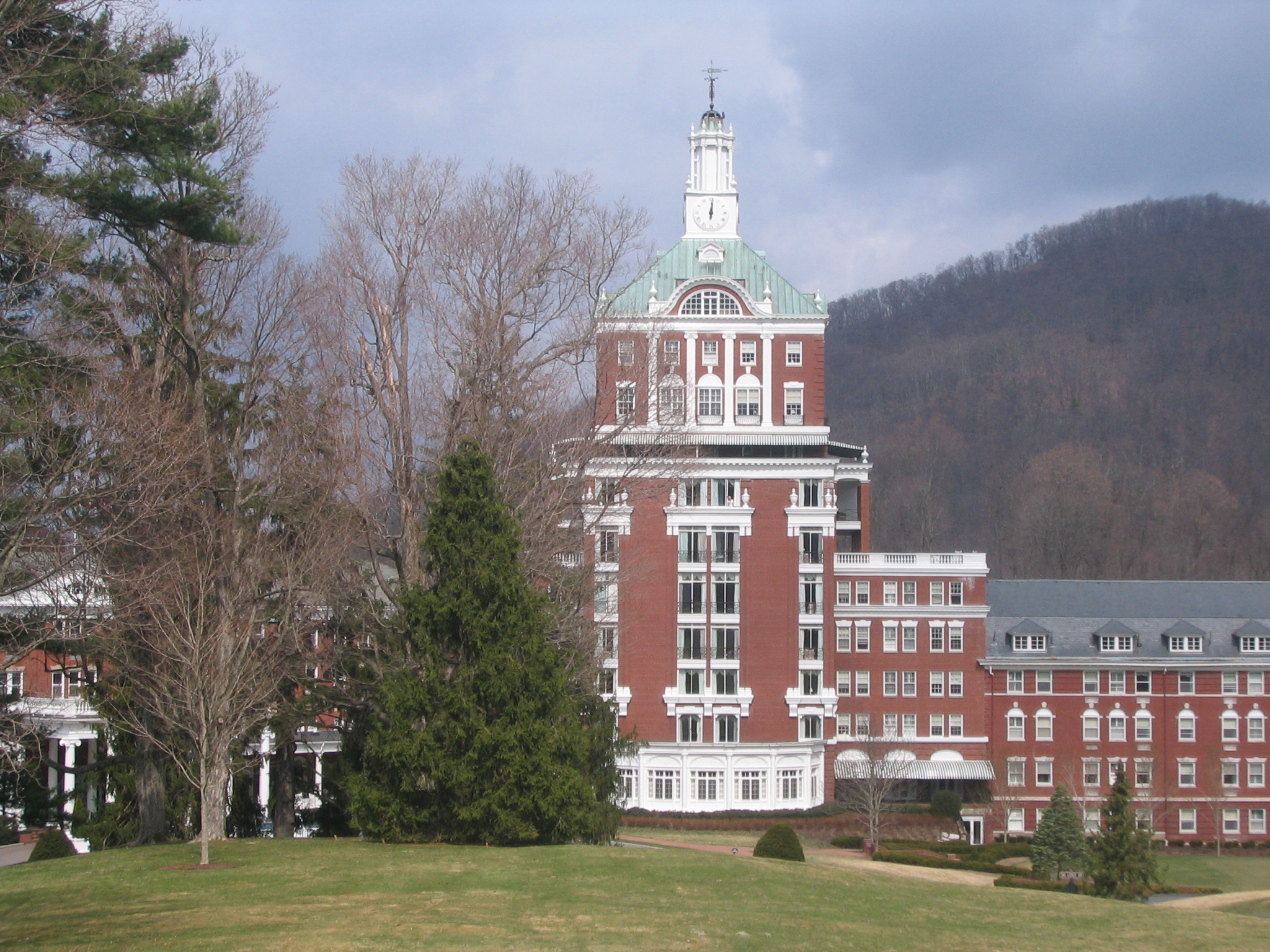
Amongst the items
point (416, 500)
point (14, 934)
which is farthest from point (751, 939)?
point (416, 500)

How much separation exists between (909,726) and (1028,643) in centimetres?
635

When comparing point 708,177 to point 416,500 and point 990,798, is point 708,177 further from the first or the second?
point 416,500

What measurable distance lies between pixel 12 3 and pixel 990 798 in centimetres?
4879

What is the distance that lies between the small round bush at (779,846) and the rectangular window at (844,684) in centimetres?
2802

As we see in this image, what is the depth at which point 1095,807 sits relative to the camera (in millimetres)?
52219

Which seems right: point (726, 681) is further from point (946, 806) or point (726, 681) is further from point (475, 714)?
point (475, 714)

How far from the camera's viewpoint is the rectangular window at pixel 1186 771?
5734cm

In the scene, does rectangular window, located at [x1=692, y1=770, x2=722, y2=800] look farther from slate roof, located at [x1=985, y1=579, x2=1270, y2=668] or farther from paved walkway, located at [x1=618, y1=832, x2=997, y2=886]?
slate roof, located at [x1=985, y1=579, x2=1270, y2=668]

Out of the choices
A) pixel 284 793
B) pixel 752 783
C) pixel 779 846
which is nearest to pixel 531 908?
pixel 284 793

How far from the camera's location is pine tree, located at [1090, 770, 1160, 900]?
3556 centimetres

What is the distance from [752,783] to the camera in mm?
51594

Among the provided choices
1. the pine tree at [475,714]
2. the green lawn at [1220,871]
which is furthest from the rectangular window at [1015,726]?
the pine tree at [475,714]

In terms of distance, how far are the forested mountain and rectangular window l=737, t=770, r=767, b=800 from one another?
3980 centimetres

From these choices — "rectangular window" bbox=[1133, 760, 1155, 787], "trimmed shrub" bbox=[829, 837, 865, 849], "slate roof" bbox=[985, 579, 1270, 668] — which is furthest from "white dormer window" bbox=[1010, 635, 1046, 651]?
"trimmed shrub" bbox=[829, 837, 865, 849]
